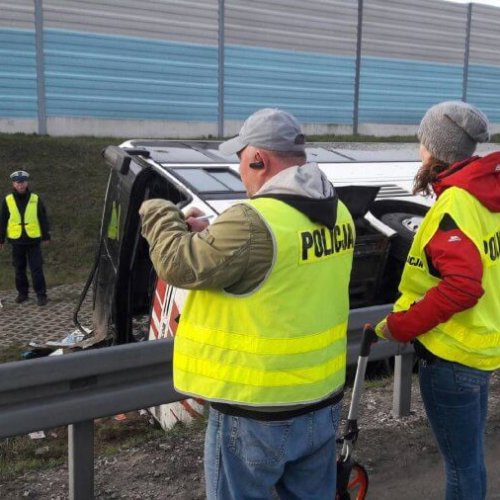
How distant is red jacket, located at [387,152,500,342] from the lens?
2268 mm

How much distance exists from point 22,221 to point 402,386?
6715mm

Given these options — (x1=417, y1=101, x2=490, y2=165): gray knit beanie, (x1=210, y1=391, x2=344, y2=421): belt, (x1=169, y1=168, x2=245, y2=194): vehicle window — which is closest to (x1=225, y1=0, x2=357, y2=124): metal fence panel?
(x1=169, y1=168, x2=245, y2=194): vehicle window

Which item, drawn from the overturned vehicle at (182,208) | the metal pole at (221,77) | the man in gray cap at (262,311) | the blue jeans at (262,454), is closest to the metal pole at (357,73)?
the metal pole at (221,77)

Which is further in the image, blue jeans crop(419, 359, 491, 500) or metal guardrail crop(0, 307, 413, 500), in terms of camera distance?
metal guardrail crop(0, 307, 413, 500)

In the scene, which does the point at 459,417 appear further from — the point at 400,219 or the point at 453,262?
the point at 400,219

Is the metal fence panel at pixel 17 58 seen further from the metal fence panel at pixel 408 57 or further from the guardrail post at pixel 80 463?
the guardrail post at pixel 80 463

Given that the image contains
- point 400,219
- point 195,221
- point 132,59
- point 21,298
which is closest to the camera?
point 195,221

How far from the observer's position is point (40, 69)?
1652 cm

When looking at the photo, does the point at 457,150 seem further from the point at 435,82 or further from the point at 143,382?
the point at 435,82

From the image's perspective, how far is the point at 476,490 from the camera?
2.61m

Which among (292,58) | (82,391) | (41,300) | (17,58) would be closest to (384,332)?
(82,391)

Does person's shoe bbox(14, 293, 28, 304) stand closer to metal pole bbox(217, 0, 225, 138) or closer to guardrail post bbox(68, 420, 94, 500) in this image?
guardrail post bbox(68, 420, 94, 500)

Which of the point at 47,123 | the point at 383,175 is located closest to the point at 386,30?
the point at 47,123

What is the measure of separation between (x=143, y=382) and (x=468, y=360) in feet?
4.71
